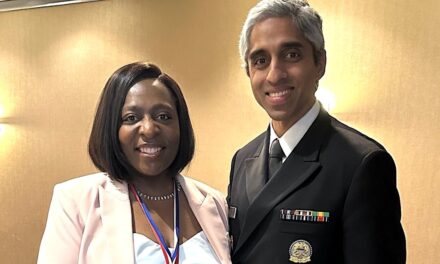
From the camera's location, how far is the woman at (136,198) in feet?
4.64

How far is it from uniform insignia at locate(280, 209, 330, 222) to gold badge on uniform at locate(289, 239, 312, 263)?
7cm

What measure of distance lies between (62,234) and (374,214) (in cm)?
96

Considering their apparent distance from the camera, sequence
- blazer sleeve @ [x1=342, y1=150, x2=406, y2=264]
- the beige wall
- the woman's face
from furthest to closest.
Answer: the beige wall < the woman's face < blazer sleeve @ [x1=342, y1=150, x2=406, y2=264]

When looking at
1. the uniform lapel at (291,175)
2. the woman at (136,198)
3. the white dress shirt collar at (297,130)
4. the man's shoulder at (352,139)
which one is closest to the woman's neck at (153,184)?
the woman at (136,198)

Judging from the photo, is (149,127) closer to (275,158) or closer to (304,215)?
(275,158)

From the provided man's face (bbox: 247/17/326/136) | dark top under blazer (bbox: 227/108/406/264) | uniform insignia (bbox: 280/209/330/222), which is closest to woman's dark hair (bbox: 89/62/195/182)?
man's face (bbox: 247/17/326/136)

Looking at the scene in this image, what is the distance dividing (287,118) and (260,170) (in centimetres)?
21

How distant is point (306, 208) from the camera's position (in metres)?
1.35

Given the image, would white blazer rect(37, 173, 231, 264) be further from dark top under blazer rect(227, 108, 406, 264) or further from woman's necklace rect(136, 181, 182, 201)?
dark top under blazer rect(227, 108, 406, 264)

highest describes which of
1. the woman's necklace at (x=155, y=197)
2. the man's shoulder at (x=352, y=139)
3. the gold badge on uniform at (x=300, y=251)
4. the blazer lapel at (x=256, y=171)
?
the man's shoulder at (x=352, y=139)

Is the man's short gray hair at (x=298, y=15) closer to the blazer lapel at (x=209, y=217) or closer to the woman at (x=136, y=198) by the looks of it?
the woman at (x=136, y=198)

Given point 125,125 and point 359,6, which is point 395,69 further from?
point 125,125

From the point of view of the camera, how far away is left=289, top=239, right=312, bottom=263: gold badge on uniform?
132cm

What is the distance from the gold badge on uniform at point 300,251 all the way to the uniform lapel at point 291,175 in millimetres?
138
